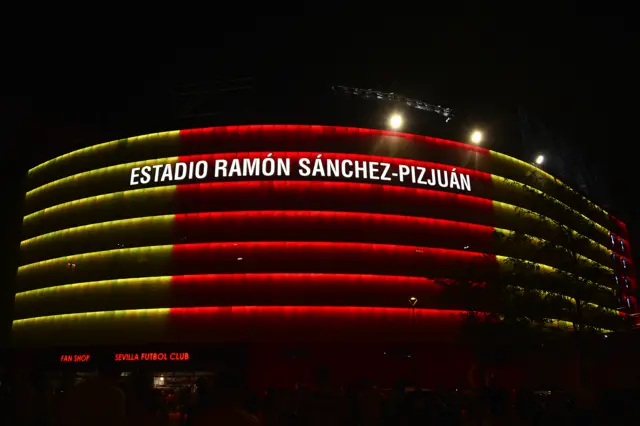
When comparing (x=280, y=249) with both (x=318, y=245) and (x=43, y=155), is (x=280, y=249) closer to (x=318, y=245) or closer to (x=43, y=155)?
(x=318, y=245)

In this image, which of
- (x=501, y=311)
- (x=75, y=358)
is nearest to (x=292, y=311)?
(x=501, y=311)

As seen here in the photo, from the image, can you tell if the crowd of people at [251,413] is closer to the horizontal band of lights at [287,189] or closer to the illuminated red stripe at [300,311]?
the illuminated red stripe at [300,311]

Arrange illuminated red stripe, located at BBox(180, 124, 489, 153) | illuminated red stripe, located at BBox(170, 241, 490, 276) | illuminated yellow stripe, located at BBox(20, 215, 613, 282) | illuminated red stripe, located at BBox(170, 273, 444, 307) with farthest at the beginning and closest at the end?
illuminated red stripe, located at BBox(180, 124, 489, 153)
illuminated yellow stripe, located at BBox(20, 215, 613, 282)
illuminated red stripe, located at BBox(170, 241, 490, 276)
illuminated red stripe, located at BBox(170, 273, 444, 307)

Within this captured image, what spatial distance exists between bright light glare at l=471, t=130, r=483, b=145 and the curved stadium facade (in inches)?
67.7

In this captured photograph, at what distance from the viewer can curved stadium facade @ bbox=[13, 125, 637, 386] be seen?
38.8m

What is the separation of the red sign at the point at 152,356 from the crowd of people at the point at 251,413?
92.7ft

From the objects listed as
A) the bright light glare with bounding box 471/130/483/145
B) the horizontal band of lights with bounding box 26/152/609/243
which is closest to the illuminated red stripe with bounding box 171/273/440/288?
the horizontal band of lights with bounding box 26/152/609/243

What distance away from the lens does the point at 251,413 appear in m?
8.54

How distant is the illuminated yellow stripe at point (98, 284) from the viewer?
1571 inches

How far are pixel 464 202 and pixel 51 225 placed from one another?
34.2 m

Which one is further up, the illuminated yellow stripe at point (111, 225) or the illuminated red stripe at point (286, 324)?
the illuminated yellow stripe at point (111, 225)

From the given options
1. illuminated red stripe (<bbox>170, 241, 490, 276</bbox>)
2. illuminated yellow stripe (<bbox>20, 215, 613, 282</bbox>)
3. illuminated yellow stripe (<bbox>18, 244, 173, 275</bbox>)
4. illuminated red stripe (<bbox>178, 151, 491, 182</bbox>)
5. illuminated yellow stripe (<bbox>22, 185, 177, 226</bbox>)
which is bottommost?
illuminated red stripe (<bbox>170, 241, 490, 276</bbox>)

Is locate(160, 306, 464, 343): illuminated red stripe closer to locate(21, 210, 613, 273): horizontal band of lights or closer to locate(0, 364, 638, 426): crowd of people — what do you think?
locate(21, 210, 613, 273): horizontal band of lights

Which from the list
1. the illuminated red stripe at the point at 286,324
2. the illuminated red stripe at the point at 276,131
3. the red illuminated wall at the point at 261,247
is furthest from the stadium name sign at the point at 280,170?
the illuminated red stripe at the point at 286,324
